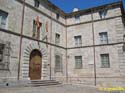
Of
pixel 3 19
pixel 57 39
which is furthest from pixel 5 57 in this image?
pixel 57 39

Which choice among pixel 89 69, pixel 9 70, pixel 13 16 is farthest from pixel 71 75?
pixel 13 16

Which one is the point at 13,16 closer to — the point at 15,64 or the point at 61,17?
the point at 15,64

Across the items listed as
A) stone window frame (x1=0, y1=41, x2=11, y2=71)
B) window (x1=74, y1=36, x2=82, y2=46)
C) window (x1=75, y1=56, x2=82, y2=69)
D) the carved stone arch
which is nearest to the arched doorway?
the carved stone arch

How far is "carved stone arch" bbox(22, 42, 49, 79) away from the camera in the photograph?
13.0m

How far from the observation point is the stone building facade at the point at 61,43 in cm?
1234

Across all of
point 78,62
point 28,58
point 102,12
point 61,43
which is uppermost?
point 102,12

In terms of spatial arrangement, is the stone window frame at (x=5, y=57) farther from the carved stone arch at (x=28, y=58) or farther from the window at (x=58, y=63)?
the window at (x=58, y=63)

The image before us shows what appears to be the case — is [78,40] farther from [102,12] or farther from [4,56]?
[4,56]

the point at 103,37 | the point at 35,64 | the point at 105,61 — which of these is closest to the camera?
the point at 35,64

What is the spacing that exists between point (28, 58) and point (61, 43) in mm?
6564

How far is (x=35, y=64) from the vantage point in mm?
14438

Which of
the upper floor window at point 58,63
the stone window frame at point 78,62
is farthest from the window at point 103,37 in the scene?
the upper floor window at point 58,63

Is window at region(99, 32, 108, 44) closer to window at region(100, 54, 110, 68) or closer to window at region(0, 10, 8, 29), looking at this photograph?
window at region(100, 54, 110, 68)

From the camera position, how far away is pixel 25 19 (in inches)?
549
